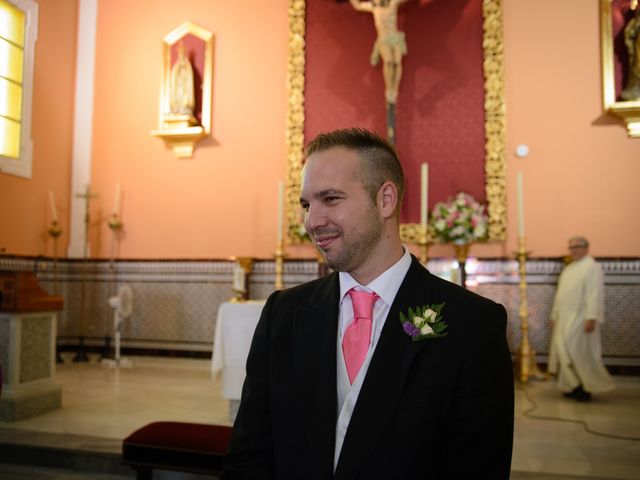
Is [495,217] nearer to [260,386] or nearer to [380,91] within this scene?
[380,91]

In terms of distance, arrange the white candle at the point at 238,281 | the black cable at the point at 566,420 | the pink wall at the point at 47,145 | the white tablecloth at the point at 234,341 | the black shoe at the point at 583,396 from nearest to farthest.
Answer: the black cable at the point at 566,420
the white tablecloth at the point at 234,341
the white candle at the point at 238,281
the black shoe at the point at 583,396
the pink wall at the point at 47,145

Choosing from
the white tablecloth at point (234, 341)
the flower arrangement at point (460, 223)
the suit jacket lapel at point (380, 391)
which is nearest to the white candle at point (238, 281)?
the white tablecloth at point (234, 341)

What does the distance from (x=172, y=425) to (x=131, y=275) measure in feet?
17.8

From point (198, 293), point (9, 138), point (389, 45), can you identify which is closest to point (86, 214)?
point (9, 138)

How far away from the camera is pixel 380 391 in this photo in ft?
5.12

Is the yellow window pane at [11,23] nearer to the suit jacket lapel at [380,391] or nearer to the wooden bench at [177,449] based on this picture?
the wooden bench at [177,449]

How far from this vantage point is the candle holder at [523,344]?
6.36 m

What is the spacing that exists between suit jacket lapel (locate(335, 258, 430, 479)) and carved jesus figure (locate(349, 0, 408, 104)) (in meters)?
5.88

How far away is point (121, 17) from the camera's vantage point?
340 inches

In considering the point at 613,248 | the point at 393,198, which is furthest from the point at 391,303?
the point at 613,248

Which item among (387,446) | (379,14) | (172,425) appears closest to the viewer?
(387,446)

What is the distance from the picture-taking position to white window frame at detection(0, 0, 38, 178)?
762 cm

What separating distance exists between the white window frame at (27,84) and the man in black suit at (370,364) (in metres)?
7.02

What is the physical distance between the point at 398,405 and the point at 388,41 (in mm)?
6212
